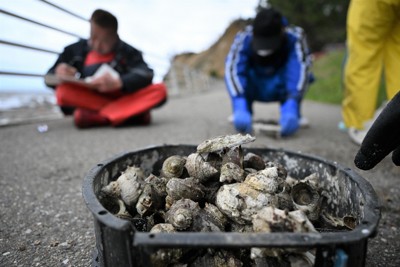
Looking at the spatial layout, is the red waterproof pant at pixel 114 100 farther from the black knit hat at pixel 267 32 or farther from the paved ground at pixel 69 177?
the black knit hat at pixel 267 32

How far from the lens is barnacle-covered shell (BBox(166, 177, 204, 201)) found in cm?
111

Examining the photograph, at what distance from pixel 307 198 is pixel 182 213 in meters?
0.51

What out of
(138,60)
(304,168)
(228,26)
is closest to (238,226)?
(304,168)

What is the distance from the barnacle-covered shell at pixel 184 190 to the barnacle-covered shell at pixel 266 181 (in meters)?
0.17

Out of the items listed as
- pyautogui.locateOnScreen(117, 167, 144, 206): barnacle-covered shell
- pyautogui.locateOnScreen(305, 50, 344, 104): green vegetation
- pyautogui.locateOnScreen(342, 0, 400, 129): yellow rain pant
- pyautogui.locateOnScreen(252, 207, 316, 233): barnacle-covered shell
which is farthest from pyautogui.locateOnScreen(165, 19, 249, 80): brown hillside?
pyautogui.locateOnScreen(252, 207, 316, 233): barnacle-covered shell

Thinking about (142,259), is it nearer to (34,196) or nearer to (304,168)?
(304,168)

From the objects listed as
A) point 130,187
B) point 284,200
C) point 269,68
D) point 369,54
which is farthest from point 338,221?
point 269,68

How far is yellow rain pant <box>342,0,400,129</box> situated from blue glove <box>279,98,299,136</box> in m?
0.49

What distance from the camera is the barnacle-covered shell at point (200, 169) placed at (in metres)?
1.19

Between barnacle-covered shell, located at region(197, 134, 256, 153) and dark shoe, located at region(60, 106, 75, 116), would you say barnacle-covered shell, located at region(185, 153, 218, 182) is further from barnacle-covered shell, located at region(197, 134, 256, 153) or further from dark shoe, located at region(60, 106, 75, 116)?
dark shoe, located at region(60, 106, 75, 116)

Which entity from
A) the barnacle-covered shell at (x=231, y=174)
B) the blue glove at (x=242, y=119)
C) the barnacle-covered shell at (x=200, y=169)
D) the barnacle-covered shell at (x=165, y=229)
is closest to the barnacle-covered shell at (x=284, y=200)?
the barnacle-covered shell at (x=231, y=174)

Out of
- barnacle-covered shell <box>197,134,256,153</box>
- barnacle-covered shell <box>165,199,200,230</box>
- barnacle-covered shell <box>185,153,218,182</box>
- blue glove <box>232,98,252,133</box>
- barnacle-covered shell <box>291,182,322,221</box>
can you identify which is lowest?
blue glove <box>232,98,252,133</box>

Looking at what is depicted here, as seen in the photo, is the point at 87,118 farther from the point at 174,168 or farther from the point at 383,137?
the point at 383,137

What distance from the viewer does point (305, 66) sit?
10.6ft
